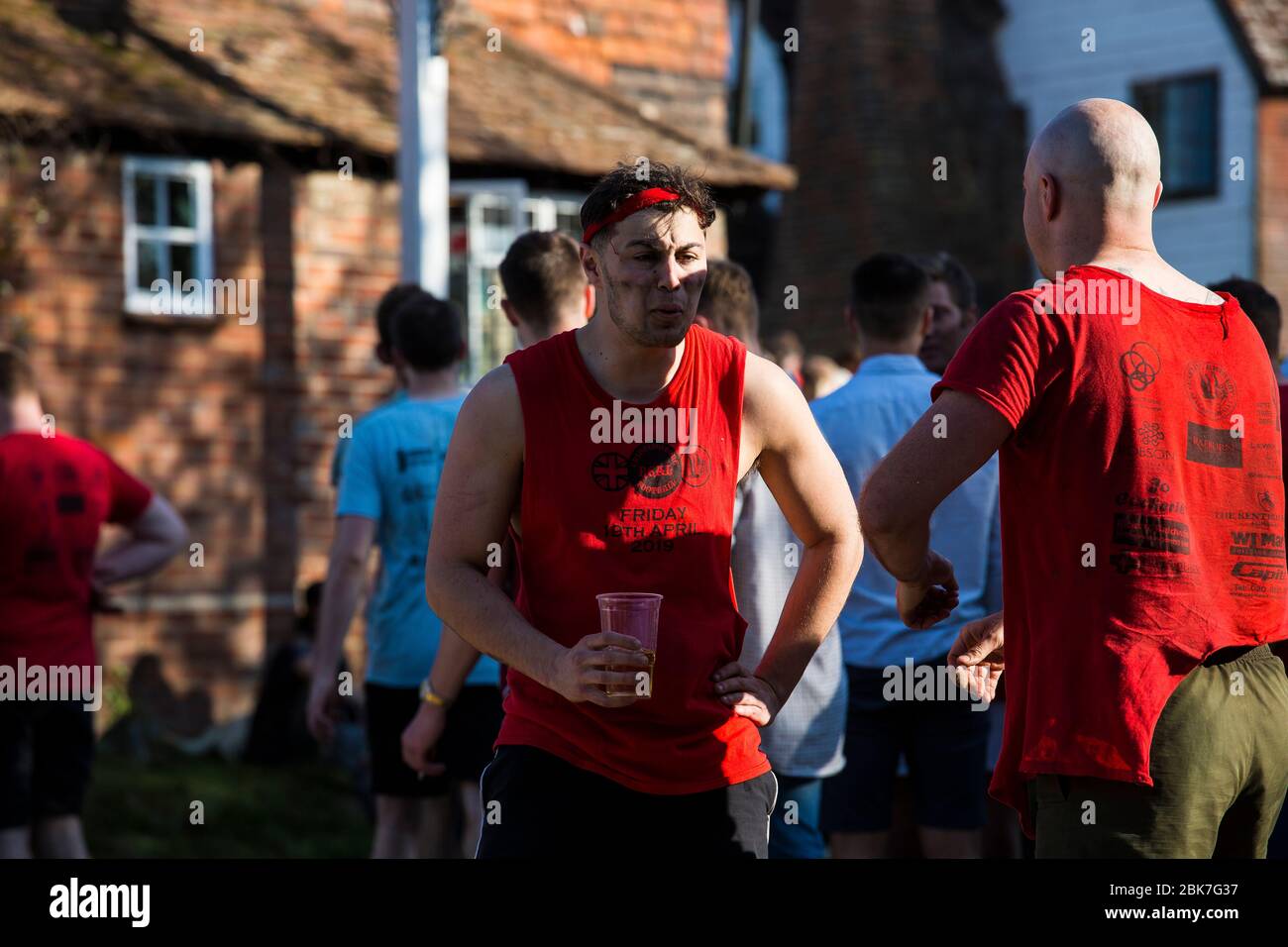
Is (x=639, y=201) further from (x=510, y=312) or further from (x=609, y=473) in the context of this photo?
(x=510, y=312)

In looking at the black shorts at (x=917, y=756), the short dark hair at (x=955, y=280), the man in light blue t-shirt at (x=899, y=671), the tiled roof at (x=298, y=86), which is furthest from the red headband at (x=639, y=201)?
the tiled roof at (x=298, y=86)

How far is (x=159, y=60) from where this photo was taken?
41.7 ft

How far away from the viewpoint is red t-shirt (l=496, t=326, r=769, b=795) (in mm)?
3453

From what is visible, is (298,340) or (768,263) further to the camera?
(768,263)

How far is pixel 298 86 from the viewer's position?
42.9ft

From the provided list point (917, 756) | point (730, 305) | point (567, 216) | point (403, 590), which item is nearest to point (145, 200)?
point (567, 216)

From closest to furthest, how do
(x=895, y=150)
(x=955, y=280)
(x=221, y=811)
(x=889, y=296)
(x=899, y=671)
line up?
(x=899, y=671) → (x=889, y=296) → (x=955, y=280) → (x=221, y=811) → (x=895, y=150)

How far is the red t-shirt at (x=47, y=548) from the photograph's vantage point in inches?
247

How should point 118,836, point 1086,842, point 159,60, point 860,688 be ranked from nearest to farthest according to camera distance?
point 1086,842 → point 860,688 → point 118,836 → point 159,60

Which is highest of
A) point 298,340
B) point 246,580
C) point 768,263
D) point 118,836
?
point 768,263

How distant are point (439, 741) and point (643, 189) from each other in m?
2.93
